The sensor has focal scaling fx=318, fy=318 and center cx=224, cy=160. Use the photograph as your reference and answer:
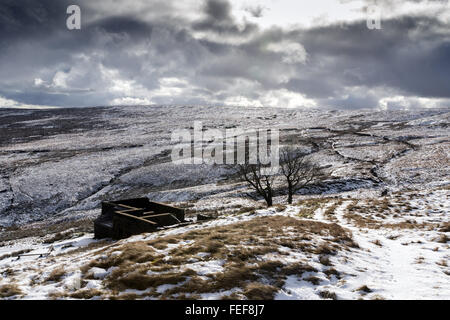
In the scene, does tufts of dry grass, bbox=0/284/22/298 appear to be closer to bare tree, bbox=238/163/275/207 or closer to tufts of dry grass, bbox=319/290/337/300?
tufts of dry grass, bbox=319/290/337/300

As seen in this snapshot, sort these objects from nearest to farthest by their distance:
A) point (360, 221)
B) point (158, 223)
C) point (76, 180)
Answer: point (360, 221) → point (158, 223) → point (76, 180)

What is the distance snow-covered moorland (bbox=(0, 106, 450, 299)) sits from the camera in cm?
927

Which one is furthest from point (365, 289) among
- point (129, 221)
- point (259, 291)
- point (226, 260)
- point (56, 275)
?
point (129, 221)

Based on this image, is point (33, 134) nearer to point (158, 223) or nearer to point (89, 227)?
point (89, 227)

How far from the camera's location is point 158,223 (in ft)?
73.0

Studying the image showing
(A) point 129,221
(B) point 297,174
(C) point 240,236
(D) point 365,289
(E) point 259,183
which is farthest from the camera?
(B) point 297,174

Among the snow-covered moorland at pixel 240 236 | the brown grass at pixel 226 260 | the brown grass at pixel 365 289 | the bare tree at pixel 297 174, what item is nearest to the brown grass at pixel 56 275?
the snow-covered moorland at pixel 240 236

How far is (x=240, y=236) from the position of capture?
1323 centimetres

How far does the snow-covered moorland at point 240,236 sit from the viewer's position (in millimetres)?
9266

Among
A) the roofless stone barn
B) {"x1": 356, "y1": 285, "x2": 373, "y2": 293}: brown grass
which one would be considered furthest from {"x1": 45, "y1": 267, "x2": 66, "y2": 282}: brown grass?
{"x1": 356, "y1": 285, "x2": 373, "y2": 293}: brown grass

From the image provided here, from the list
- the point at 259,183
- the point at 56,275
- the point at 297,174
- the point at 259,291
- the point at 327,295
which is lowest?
the point at 297,174

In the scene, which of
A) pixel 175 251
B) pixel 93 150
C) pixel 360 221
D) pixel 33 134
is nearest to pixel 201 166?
pixel 93 150

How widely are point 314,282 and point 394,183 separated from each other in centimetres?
3627

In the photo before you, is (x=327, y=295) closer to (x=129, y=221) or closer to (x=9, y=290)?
(x=9, y=290)
